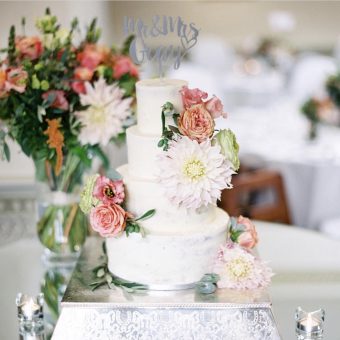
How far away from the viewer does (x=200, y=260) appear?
6.39ft

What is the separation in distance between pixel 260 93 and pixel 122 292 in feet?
17.7

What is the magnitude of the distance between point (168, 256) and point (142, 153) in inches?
11.4

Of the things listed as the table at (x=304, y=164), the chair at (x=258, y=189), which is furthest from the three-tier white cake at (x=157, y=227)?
the table at (x=304, y=164)

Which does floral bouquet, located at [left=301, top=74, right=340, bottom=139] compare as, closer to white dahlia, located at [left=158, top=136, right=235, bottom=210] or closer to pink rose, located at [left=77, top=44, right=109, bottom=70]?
pink rose, located at [left=77, top=44, right=109, bottom=70]

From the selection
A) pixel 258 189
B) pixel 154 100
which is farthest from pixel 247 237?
pixel 258 189

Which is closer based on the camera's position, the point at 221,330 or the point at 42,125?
the point at 221,330

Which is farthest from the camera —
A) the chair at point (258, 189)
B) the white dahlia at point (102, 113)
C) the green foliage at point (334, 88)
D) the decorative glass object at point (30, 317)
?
the green foliage at point (334, 88)

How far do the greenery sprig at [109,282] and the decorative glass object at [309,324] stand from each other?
0.45 metres

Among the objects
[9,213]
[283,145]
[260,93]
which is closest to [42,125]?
[9,213]

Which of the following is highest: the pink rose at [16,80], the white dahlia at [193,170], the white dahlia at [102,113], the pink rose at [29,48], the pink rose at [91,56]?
the pink rose at [29,48]

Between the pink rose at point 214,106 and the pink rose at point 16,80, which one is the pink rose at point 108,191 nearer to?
the pink rose at point 214,106

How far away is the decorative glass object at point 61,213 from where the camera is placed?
2470 millimetres

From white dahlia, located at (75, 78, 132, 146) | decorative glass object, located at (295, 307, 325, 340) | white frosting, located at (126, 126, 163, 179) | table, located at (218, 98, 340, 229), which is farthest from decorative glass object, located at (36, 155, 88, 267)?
table, located at (218, 98, 340, 229)

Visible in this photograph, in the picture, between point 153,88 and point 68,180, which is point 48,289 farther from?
point 153,88
